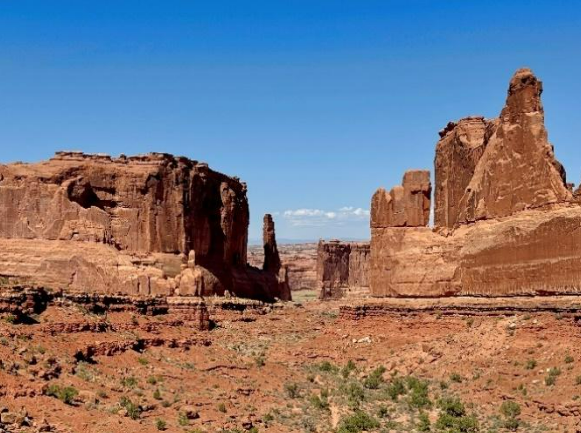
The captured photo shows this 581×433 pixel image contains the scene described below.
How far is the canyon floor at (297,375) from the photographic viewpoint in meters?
35.9

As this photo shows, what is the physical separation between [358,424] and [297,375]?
9.56 meters

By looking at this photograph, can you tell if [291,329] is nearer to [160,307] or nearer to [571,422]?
[160,307]

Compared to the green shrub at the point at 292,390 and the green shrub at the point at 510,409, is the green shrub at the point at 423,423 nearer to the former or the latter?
the green shrub at the point at 510,409

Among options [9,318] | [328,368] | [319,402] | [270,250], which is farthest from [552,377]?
[270,250]

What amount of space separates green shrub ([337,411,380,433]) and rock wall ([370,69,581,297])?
9976 millimetres

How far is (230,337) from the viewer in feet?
181

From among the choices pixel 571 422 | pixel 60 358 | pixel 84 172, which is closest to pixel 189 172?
pixel 84 172

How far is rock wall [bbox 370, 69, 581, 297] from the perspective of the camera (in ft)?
139

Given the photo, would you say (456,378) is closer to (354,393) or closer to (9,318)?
(354,393)

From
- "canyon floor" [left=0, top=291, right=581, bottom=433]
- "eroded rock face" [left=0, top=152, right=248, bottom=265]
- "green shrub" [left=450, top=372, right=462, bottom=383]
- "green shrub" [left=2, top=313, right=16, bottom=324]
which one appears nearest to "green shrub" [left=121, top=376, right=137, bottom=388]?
"canyon floor" [left=0, top=291, right=581, bottom=433]

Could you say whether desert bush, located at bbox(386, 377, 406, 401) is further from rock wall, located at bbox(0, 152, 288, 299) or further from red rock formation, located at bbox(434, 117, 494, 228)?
rock wall, located at bbox(0, 152, 288, 299)

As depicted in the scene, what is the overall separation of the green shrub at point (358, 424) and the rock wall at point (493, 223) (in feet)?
32.7

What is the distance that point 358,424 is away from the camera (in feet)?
132

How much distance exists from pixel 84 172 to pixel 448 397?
28.7 metres
